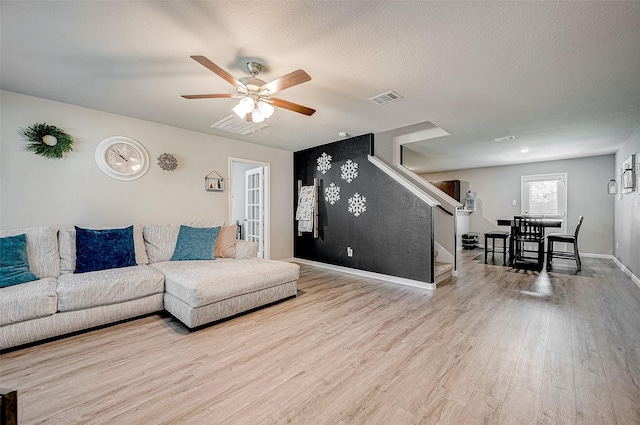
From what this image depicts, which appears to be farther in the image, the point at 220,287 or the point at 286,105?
the point at 220,287

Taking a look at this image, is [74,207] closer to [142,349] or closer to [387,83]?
[142,349]

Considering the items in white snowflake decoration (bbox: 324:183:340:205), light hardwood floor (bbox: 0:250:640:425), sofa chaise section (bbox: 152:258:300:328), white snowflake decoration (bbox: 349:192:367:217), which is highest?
white snowflake decoration (bbox: 324:183:340:205)

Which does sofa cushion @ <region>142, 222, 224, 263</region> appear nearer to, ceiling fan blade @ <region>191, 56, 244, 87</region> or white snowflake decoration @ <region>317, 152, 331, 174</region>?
ceiling fan blade @ <region>191, 56, 244, 87</region>

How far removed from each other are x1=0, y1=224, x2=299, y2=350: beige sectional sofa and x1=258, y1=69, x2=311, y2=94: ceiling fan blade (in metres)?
1.85

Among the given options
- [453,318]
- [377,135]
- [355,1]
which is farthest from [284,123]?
[453,318]

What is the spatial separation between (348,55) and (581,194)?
728 cm

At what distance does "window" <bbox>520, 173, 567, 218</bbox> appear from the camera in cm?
642

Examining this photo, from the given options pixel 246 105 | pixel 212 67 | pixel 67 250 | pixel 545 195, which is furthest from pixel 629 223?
pixel 67 250

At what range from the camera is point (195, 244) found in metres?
3.49

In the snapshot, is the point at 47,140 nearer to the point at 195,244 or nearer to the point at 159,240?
the point at 159,240

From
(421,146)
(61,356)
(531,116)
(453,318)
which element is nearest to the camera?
(61,356)

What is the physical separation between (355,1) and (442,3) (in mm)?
529

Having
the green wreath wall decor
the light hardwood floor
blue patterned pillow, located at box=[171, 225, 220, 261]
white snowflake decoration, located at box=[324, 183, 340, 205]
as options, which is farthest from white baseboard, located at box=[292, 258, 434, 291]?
the green wreath wall decor

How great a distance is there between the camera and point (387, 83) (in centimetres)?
257
